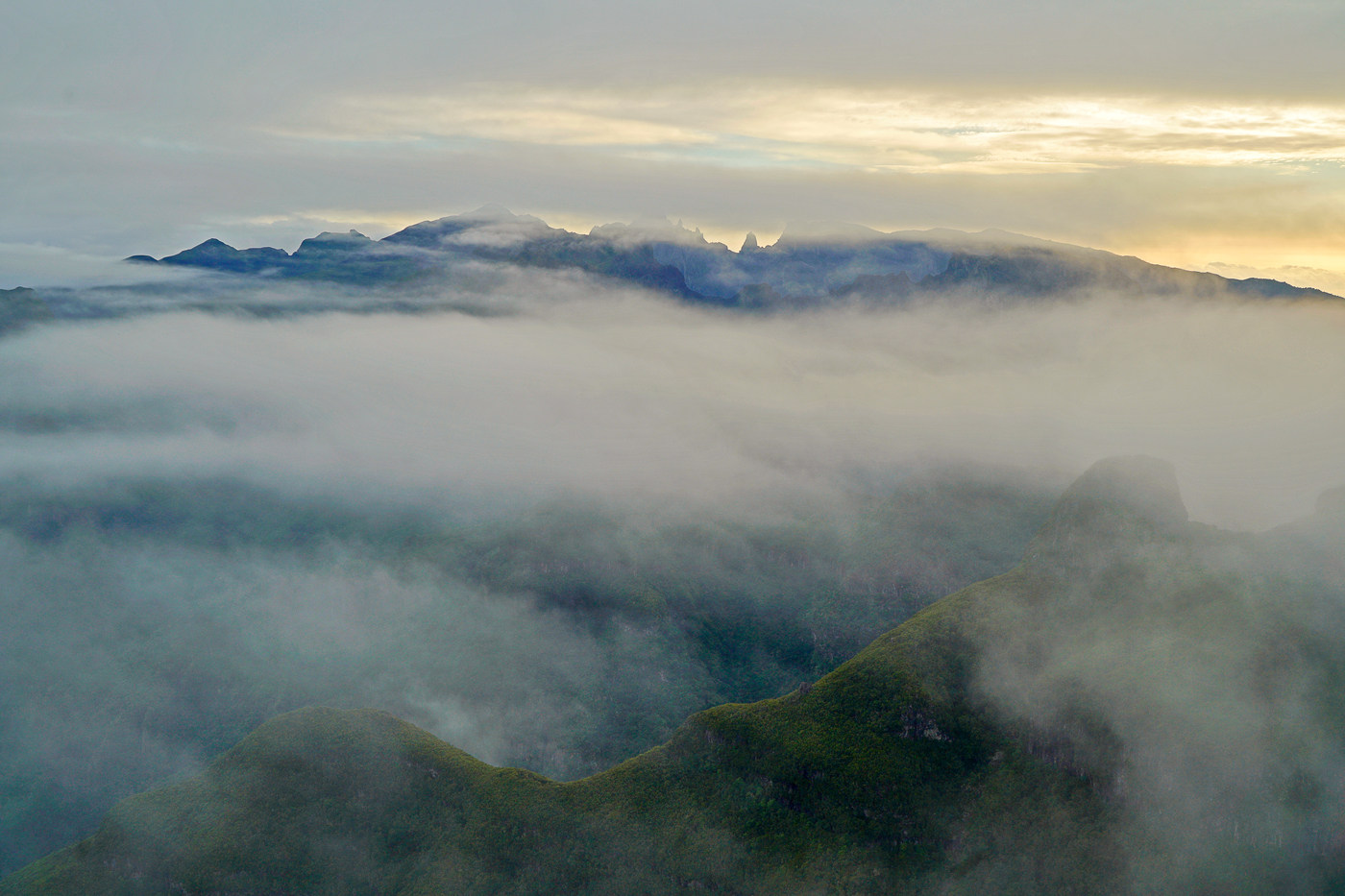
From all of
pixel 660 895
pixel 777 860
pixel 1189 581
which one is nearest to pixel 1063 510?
pixel 1189 581

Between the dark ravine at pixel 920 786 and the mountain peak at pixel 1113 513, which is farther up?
the mountain peak at pixel 1113 513

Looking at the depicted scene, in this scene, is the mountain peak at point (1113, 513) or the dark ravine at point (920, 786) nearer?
the dark ravine at point (920, 786)

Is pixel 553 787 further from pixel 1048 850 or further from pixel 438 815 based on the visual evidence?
pixel 1048 850

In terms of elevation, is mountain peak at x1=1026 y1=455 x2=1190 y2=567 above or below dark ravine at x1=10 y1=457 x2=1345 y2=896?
above

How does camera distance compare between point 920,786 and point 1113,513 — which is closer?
point 920,786

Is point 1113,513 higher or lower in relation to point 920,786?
higher

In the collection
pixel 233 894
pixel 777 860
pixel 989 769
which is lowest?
pixel 233 894

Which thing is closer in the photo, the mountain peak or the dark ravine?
the dark ravine

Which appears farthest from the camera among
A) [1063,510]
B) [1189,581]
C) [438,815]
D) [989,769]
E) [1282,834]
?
[1063,510]
